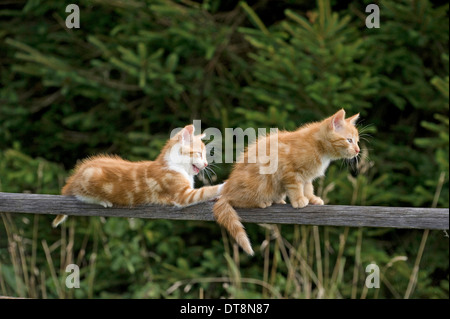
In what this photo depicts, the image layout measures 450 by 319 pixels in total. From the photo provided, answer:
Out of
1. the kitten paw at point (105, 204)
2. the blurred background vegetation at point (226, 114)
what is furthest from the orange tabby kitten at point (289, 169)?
the blurred background vegetation at point (226, 114)

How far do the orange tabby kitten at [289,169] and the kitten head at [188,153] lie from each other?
14 centimetres

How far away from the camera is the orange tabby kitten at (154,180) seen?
7.15 feet

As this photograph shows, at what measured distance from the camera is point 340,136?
2.17 metres

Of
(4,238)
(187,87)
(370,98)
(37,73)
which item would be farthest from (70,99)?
(370,98)

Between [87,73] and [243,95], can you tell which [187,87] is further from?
[87,73]

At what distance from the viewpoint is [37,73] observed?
15.3ft

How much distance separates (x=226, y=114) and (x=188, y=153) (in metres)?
2.14

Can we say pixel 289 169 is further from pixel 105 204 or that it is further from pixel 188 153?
pixel 105 204

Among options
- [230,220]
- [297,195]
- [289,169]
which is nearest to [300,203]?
[297,195]

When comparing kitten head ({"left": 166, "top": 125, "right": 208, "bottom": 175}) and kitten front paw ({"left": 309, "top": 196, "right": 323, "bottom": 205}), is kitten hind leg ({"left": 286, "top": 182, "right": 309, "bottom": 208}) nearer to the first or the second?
kitten front paw ({"left": 309, "top": 196, "right": 323, "bottom": 205})

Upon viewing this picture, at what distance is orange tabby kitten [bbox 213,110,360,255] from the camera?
6.92 ft

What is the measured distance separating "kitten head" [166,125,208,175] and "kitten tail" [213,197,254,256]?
0.18 metres

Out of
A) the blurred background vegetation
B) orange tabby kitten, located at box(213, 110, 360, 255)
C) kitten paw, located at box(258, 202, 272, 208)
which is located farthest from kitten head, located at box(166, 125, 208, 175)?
the blurred background vegetation

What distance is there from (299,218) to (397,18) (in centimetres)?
254
